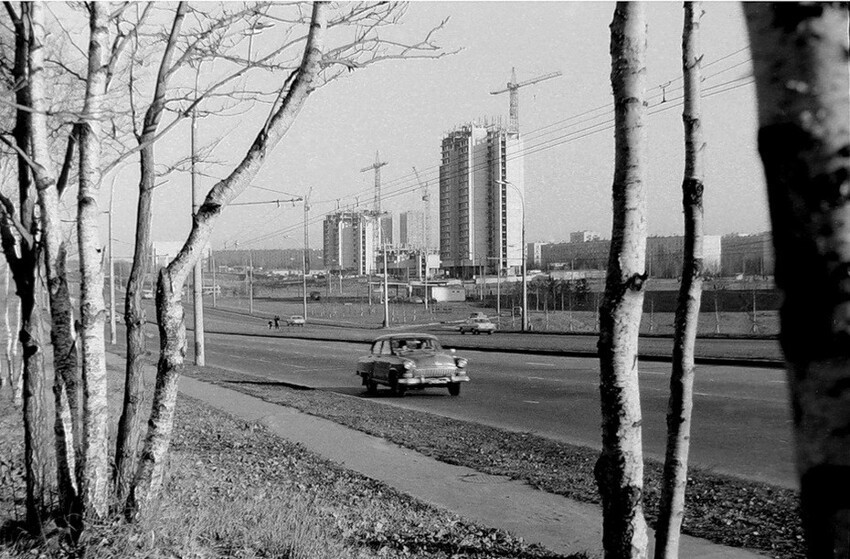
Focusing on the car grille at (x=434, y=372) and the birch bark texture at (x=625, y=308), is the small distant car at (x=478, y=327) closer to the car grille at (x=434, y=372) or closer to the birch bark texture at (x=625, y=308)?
the car grille at (x=434, y=372)

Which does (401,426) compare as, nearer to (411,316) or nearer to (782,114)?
(782,114)

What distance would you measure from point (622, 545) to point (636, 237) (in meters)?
1.35

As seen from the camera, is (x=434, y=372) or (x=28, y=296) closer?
(x=28, y=296)

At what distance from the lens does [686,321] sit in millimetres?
4059

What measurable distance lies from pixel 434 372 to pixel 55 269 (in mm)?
13050

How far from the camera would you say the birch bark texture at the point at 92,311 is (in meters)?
5.73

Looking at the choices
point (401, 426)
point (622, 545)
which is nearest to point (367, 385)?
point (401, 426)

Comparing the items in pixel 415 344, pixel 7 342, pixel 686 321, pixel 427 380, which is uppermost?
pixel 686 321

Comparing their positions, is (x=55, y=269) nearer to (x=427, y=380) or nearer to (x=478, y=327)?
(x=427, y=380)

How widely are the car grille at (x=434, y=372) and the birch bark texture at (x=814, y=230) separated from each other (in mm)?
17576

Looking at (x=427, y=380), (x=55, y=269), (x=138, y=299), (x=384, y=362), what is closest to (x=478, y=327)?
(x=384, y=362)

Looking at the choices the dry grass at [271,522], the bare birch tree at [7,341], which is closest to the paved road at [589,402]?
the dry grass at [271,522]

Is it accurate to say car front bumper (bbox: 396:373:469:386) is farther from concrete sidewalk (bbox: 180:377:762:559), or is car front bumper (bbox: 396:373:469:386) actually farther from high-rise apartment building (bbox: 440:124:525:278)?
high-rise apartment building (bbox: 440:124:525:278)

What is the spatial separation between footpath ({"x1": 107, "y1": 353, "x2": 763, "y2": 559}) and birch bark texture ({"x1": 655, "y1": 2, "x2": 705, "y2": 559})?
2693mm
